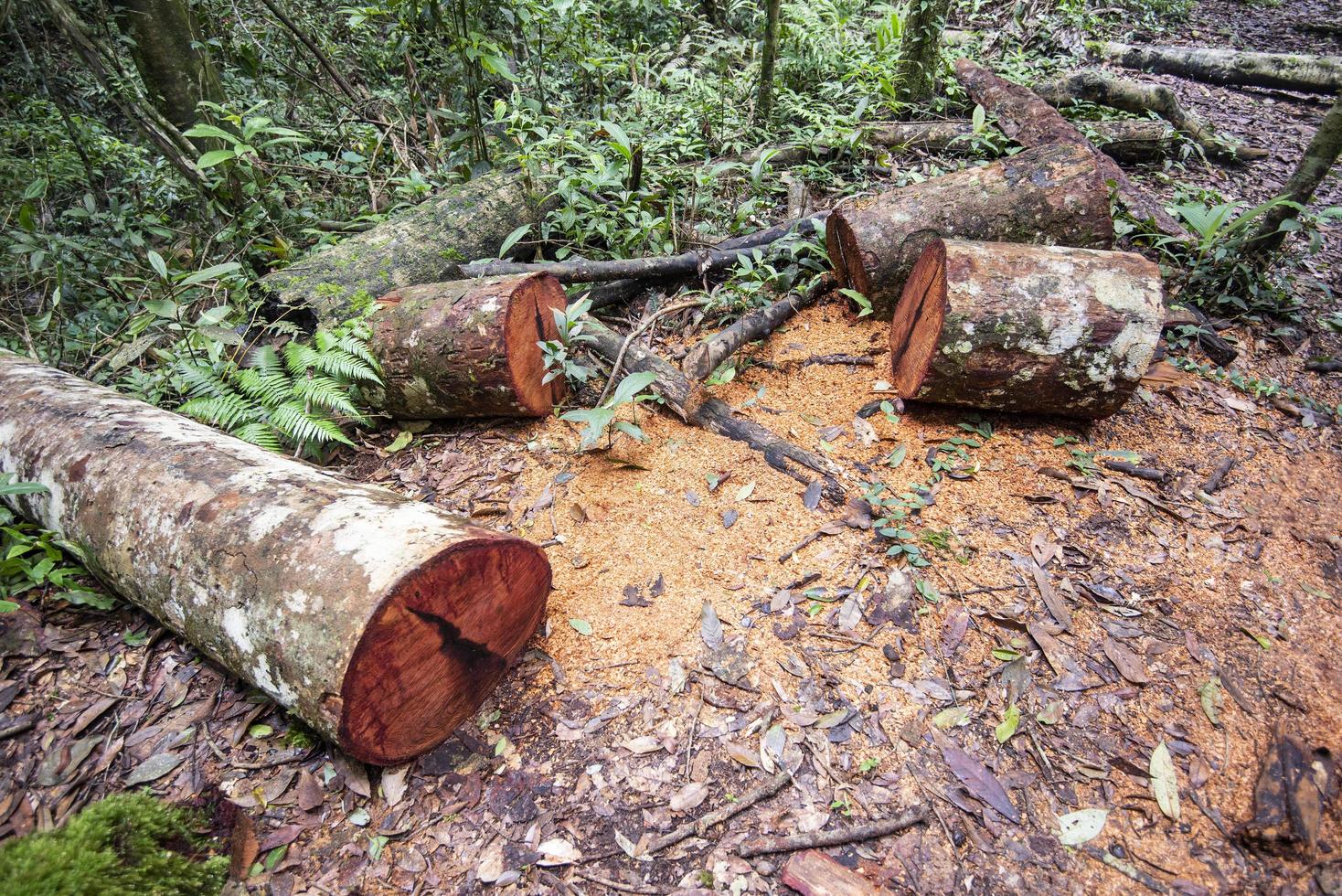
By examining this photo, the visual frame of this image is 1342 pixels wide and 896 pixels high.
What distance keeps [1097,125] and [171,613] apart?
25.2 ft

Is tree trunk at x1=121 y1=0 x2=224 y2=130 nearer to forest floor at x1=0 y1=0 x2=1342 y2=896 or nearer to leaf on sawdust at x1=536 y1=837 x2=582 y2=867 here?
forest floor at x1=0 y1=0 x2=1342 y2=896

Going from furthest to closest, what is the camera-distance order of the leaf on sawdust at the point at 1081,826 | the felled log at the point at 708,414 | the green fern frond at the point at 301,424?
the green fern frond at the point at 301,424 → the felled log at the point at 708,414 → the leaf on sawdust at the point at 1081,826

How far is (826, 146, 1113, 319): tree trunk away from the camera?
3936 millimetres

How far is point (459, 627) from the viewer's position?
225 cm

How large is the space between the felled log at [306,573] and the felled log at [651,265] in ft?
6.94

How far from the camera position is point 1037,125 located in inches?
207

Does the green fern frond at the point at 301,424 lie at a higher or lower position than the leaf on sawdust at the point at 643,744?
higher

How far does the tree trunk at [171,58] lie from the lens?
4988 millimetres

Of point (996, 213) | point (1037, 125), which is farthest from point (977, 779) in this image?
point (1037, 125)

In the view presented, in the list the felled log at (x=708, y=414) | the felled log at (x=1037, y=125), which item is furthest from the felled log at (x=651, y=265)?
the felled log at (x=1037, y=125)

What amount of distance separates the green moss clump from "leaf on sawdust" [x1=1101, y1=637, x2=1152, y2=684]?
124 inches

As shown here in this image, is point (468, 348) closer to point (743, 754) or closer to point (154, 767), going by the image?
point (154, 767)

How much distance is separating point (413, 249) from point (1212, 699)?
488cm

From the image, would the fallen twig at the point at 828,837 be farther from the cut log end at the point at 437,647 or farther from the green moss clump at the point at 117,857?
the green moss clump at the point at 117,857
